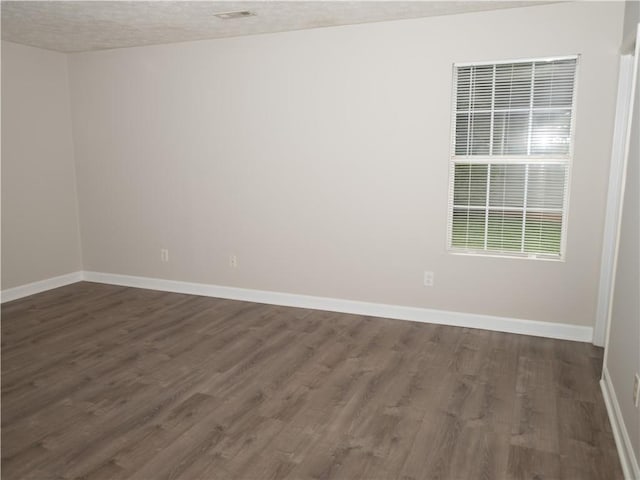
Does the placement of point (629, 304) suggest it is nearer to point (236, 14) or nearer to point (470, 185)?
point (470, 185)

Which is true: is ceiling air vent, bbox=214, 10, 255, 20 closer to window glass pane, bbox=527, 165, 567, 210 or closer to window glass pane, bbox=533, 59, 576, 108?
window glass pane, bbox=533, 59, 576, 108

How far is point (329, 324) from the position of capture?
4.08 metres

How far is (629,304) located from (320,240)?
255 centimetres

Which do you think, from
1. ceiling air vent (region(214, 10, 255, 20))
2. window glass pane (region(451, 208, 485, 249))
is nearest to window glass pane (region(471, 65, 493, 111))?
window glass pane (region(451, 208, 485, 249))

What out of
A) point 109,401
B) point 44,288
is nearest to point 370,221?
point 109,401

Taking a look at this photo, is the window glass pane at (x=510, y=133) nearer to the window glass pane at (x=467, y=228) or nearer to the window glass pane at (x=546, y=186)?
the window glass pane at (x=546, y=186)

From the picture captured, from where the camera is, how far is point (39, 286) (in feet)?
16.6

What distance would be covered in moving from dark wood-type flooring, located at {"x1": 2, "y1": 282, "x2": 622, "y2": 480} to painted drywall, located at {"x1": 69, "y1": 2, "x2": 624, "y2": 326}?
0.50 m

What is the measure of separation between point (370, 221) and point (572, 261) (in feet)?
5.21

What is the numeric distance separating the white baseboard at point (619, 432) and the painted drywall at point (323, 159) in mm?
954

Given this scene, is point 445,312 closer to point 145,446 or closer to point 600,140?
point 600,140

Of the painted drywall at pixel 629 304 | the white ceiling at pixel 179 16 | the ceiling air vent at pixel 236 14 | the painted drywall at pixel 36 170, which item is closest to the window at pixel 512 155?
the white ceiling at pixel 179 16

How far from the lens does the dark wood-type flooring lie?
2246 mm

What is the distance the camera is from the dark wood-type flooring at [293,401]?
2.25 meters
